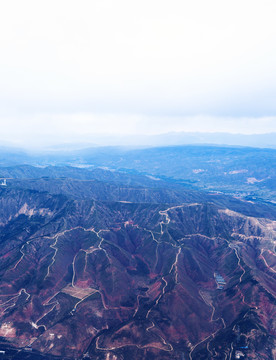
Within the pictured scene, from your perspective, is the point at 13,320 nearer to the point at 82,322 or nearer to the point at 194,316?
the point at 82,322

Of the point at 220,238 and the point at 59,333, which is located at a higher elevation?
the point at 220,238

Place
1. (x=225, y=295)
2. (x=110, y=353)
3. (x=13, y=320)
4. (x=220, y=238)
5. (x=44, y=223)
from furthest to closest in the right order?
(x=44, y=223)
(x=220, y=238)
(x=225, y=295)
(x=13, y=320)
(x=110, y=353)

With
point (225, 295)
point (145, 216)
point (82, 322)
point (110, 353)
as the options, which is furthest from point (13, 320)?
point (145, 216)

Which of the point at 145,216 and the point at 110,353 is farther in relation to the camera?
the point at 145,216

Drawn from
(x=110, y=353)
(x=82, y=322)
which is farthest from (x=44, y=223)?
(x=110, y=353)

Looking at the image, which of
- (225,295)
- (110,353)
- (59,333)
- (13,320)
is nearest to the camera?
(110,353)

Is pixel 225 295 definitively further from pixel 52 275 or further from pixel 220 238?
pixel 52 275

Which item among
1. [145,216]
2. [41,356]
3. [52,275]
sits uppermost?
[145,216]
